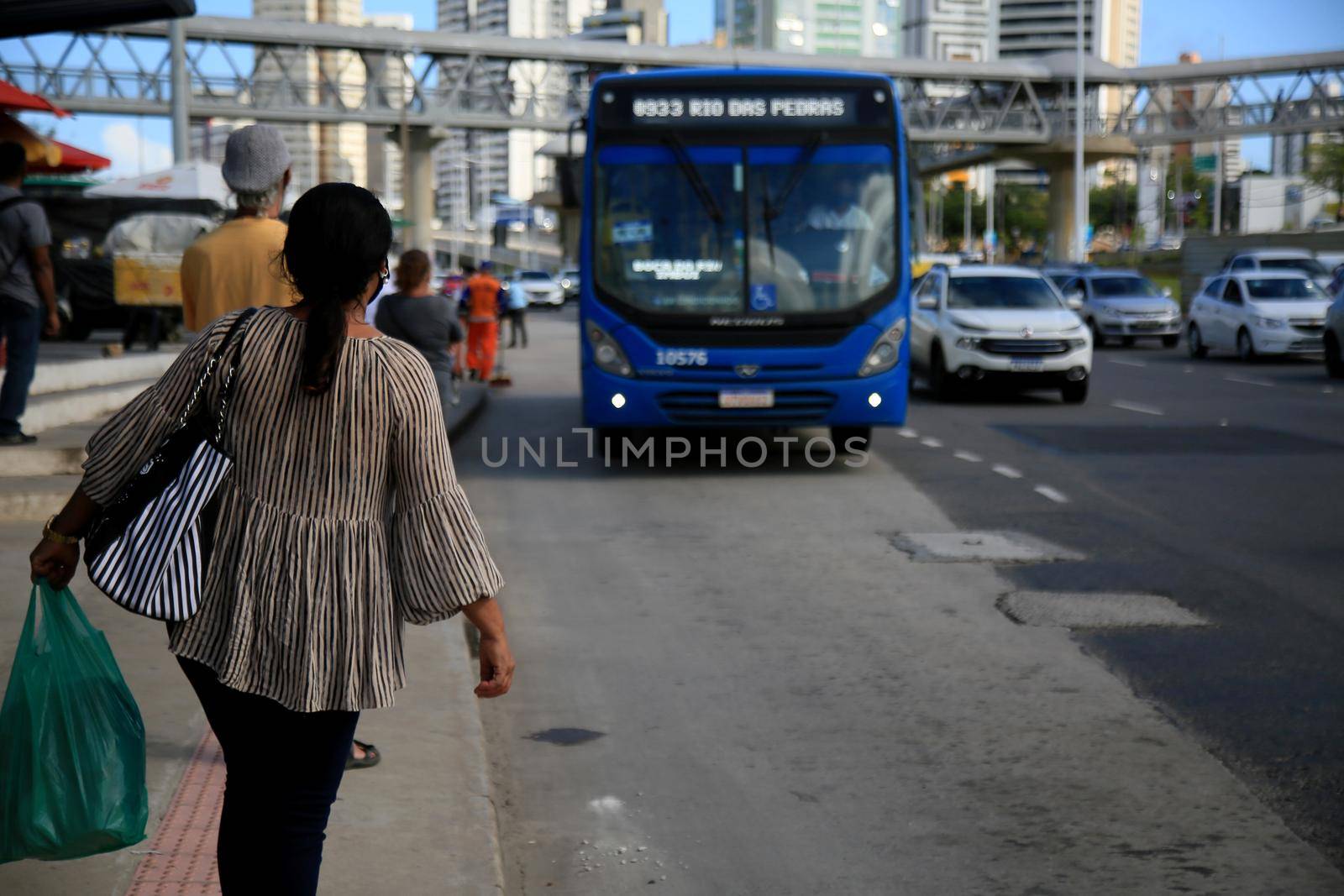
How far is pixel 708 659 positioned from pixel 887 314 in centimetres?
665

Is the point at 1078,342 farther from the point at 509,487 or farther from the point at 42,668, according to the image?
the point at 42,668

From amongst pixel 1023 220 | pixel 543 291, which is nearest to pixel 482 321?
pixel 543 291

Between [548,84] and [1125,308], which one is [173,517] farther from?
[548,84]

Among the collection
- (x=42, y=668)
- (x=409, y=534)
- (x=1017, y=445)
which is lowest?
(x=1017, y=445)

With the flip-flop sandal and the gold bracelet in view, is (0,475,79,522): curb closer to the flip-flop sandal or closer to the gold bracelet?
the flip-flop sandal

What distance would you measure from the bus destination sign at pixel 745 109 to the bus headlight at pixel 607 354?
5.91 ft

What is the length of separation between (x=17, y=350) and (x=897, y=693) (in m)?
6.30

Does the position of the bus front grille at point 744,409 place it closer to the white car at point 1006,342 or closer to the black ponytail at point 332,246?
the white car at point 1006,342

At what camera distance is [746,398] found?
13.1 meters

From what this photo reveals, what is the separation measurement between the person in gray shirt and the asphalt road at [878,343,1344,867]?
6.00 metres

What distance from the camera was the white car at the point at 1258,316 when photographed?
28.6m

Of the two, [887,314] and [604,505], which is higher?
[887,314]

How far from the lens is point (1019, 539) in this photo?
10117mm

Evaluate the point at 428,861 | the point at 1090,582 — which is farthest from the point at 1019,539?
the point at 428,861
